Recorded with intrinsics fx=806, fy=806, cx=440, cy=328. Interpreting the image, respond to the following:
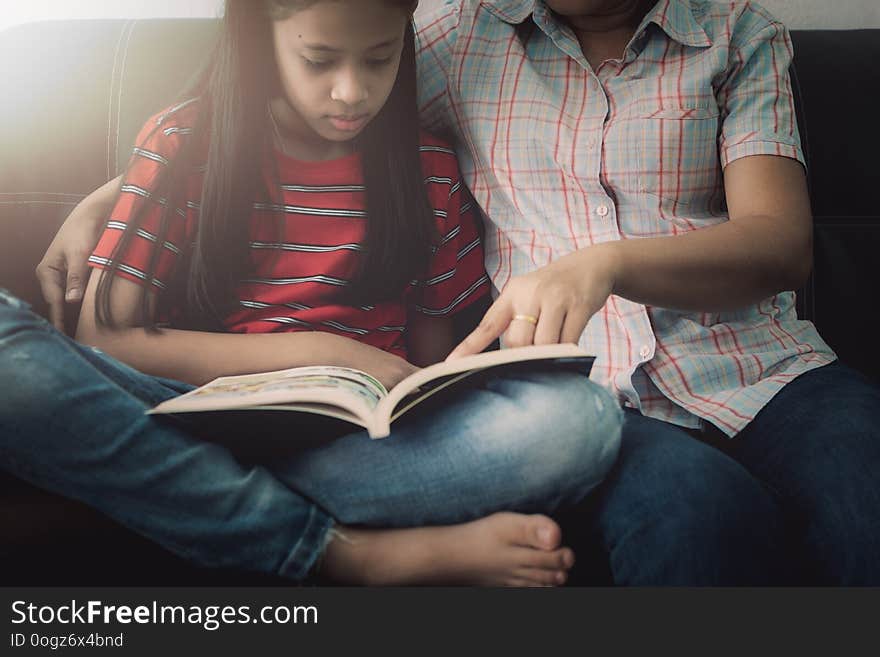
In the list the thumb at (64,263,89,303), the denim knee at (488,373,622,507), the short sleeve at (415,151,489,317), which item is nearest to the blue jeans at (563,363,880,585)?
the denim knee at (488,373,622,507)

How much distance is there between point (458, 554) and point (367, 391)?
15cm

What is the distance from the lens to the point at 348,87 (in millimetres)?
790

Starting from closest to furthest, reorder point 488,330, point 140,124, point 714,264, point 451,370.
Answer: point 451,370 → point 488,330 → point 714,264 → point 140,124

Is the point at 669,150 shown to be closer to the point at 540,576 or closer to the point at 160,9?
the point at 540,576

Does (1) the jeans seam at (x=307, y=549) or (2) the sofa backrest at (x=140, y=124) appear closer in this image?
(1) the jeans seam at (x=307, y=549)

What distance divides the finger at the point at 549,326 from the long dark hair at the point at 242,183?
0.94 feet

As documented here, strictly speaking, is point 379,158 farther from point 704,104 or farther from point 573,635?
point 573,635

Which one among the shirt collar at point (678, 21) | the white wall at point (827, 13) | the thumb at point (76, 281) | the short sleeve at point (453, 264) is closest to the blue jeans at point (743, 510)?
the short sleeve at point (453, 264)

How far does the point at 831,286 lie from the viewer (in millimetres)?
1025

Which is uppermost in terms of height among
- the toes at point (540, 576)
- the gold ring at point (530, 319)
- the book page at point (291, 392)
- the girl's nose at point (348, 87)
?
the girl's nose at point (348, 87)

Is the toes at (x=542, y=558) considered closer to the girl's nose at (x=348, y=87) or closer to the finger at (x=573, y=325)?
the finger at (x=573, y=325)

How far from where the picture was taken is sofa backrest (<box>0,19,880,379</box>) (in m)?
1.02

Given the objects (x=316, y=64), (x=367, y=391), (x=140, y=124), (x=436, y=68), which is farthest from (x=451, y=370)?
(x=140, y=124)

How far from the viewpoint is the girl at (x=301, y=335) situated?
612 millimetres
